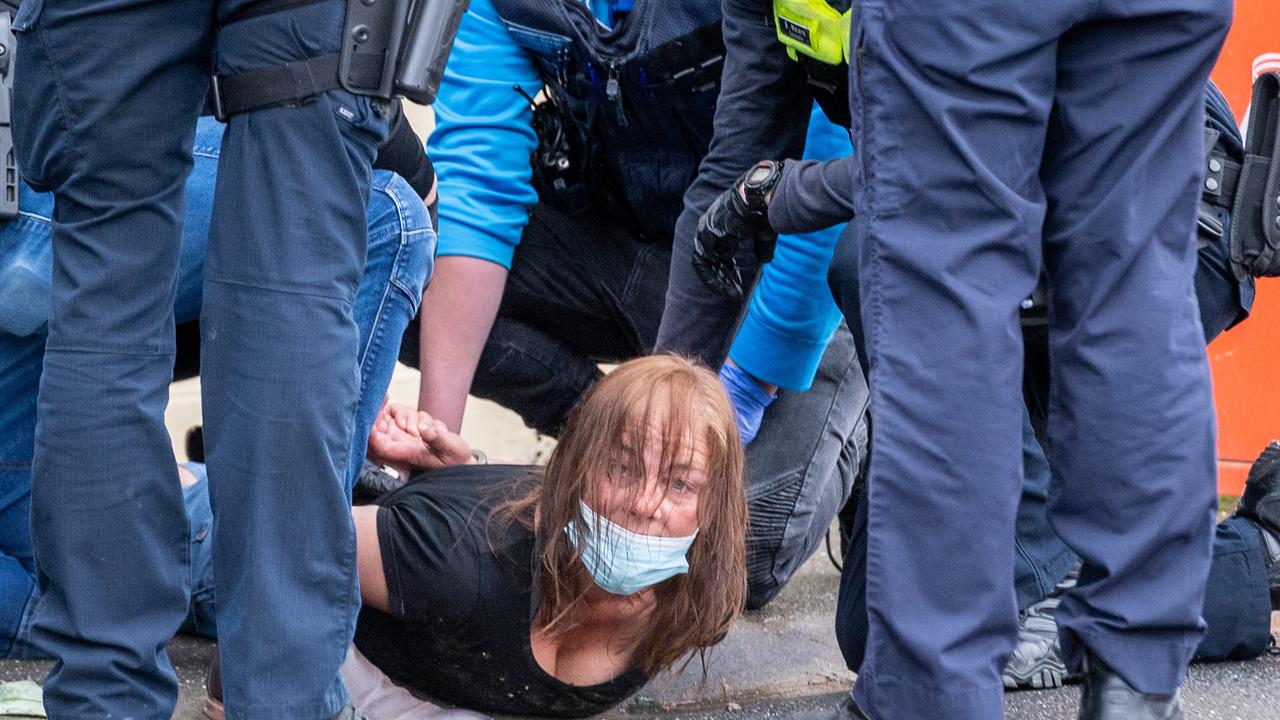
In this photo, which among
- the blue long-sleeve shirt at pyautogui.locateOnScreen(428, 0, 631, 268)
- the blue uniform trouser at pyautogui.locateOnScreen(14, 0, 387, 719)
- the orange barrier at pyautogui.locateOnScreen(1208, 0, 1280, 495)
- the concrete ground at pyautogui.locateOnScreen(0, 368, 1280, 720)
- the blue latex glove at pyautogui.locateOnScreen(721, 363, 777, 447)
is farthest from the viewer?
the orange barrier at pyautogui.locateOnScreen(1208, 0, 1280, 495)

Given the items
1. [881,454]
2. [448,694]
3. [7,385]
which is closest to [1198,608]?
[881,454]

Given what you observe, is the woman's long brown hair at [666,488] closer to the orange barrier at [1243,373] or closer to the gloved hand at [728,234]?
the gloved hand at [728,234]

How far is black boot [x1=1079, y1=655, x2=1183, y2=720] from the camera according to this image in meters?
1.37

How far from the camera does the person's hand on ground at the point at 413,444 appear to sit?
7.13ft

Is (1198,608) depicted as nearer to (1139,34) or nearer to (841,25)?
(1139,34)

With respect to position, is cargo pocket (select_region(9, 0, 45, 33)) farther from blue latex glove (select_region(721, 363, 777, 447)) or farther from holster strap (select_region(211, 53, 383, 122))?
blue latex glove (select_region(721, 363, 777, 447))

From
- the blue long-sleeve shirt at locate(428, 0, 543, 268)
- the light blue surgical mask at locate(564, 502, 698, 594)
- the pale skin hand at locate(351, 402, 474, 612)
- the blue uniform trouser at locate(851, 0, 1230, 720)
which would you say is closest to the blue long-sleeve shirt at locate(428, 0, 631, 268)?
the blue long-sleeve shirt at locate(428, 0, 543, 268)

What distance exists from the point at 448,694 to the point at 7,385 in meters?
0.71

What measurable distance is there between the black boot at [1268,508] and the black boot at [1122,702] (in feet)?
2.67

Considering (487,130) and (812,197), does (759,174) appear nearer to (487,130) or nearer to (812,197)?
(812,197)

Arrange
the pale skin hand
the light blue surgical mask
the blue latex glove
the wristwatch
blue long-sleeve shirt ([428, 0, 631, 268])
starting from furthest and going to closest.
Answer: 1. blue long-sleeve shirt ([428, 0, 631, 268])
2. the blue latex glove
3. the pale skin hand
4. the wristwatch
5. the light blue surgical mask

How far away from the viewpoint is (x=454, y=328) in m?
2.45

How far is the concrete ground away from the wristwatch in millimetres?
661

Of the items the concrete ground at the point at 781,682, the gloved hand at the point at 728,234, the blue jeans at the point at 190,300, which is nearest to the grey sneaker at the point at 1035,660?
the concrete ground at the point at 781,682
